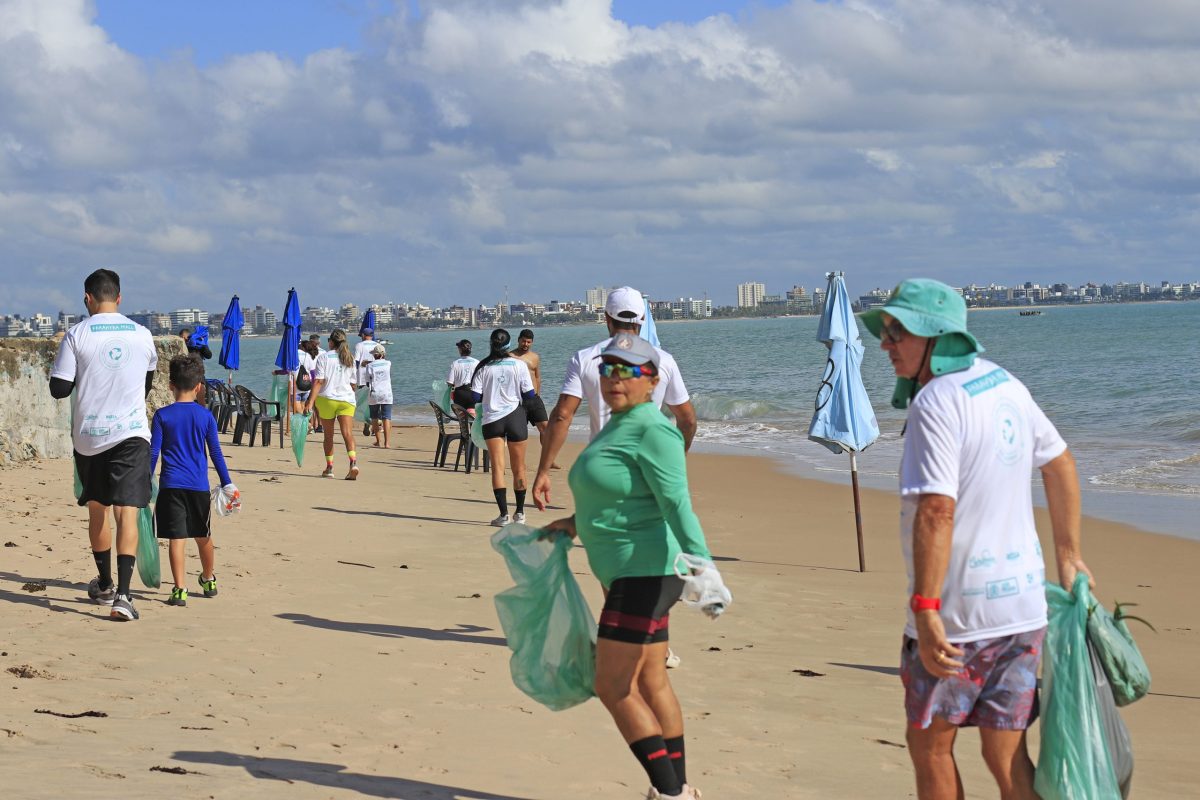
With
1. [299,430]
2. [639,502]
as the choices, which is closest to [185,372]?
[639,502]

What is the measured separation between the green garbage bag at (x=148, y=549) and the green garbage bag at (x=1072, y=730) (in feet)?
17.3

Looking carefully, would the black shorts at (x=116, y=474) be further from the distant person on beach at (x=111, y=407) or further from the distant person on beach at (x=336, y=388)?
the distant person on beach at (x=336, y=388)

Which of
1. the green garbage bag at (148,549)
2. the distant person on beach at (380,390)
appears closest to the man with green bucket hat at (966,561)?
the green garbage bag at (148,549)

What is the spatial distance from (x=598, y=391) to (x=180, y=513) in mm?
2479

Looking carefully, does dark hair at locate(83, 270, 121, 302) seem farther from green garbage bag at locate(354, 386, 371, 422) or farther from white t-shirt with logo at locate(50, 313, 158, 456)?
green garbage bag at locate(354, 386, 371, 422)

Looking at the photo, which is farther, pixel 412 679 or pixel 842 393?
pixel 842 393

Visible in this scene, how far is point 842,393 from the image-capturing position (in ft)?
32.0

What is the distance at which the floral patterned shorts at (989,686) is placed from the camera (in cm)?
317

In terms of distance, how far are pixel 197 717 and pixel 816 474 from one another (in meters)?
13.2

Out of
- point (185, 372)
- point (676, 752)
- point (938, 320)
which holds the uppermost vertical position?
point (938, 320)

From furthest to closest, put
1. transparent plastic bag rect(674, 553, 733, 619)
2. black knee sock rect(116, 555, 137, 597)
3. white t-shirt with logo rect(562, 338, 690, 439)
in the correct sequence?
black knee sock rect(116, 555, 137, 597) < white t-shirt with logo rect(562, 338, 690, 439) < transparent plastic bag rect(674, 553, 733, 619)

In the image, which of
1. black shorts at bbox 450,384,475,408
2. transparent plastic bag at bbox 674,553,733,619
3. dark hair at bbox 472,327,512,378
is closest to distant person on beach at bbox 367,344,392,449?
black shorts at bbox 450,384,475,408

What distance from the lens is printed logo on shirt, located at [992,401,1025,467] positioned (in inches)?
125

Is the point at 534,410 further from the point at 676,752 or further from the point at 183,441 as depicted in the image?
the point at 676,752
